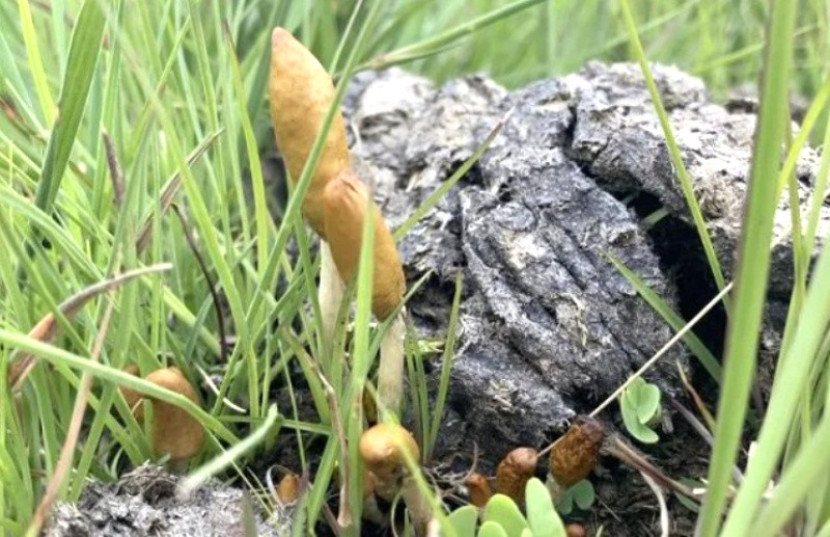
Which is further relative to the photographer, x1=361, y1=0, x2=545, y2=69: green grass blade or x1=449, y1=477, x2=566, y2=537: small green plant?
x1=361, y1=0, x2=545, y2=69: green grass blade

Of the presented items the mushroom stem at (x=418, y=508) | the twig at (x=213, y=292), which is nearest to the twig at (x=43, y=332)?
the twig at (x=213, y=292)

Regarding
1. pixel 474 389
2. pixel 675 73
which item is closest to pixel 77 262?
pixel 474 389

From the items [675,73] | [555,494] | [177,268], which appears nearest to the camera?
[555,494]

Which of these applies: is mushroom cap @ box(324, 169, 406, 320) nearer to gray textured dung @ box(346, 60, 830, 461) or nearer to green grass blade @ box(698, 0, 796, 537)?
gray textured dung @ box(346, 60, 830, 461)

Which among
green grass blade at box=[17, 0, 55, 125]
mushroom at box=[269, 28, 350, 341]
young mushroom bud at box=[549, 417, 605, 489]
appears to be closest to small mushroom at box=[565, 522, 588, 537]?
young mushroom bud at box=[549, 417, 605, 489]

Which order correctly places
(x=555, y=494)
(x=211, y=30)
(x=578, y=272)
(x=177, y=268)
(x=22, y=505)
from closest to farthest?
1. (x=22, y=505)
2. (x=555, y=494)
3. (x=578, y=272)
4. (x=177, y=268)
5. (x=211, y=30)

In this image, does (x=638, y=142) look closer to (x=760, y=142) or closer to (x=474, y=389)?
(x=474, y=389)

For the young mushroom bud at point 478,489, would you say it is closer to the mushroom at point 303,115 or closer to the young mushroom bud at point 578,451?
the young mushroom bud at point 578,451

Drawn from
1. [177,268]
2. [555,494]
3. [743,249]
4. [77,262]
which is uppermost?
[743,249]
